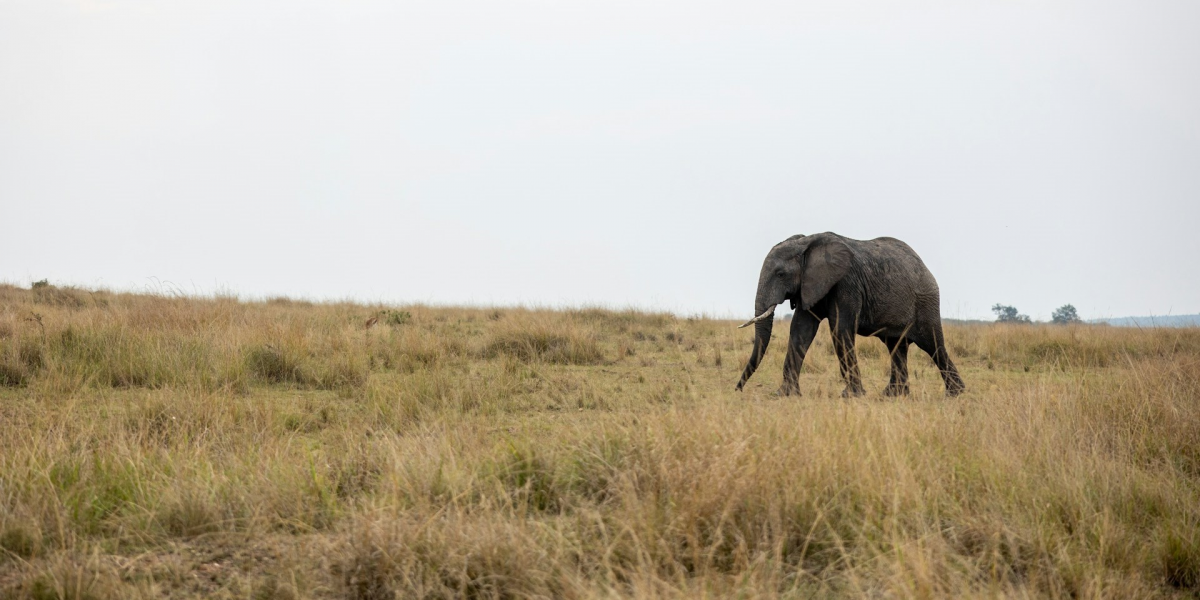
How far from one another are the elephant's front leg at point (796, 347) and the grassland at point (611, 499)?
7.91ft

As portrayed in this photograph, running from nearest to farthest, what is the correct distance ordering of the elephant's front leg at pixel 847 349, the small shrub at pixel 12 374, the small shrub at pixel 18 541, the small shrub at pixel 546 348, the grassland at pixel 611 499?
the grassland at pixel 611 499 → the small shrub at pixel 18 541 → the small shrub at pixel 12 374 → the elephant's front leg at pixel 847 349 → the small shrub at pixel 546 348

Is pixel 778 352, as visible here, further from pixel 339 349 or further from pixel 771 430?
pixel 771 430

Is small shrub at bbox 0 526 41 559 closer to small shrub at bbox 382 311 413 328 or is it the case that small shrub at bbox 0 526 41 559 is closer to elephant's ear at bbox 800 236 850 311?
elephant's ear at bbox 800 236 850 311

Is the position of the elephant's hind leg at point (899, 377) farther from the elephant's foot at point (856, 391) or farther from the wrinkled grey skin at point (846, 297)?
the elephant's foot at point (856, 391)

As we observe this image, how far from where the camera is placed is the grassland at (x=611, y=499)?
128 inches

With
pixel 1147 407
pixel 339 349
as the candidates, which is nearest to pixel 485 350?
pixel 339 349

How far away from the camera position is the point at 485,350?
11.3 metres

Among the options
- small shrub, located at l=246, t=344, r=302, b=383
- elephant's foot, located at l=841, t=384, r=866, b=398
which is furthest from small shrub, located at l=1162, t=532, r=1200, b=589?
small shrub, located at l=246, t=344, r=302, b=383

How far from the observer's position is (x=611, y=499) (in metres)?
4.05

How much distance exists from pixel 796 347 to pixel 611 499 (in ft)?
17.7

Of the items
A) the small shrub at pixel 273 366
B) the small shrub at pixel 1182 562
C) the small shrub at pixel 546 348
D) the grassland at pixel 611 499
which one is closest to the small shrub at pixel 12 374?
the grassland at pixel 611 499

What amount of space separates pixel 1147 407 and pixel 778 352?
22.4 feet

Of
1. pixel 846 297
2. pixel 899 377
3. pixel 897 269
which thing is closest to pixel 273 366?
pixel 846 297

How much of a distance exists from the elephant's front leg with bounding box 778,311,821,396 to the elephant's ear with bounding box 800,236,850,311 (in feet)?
0.59
